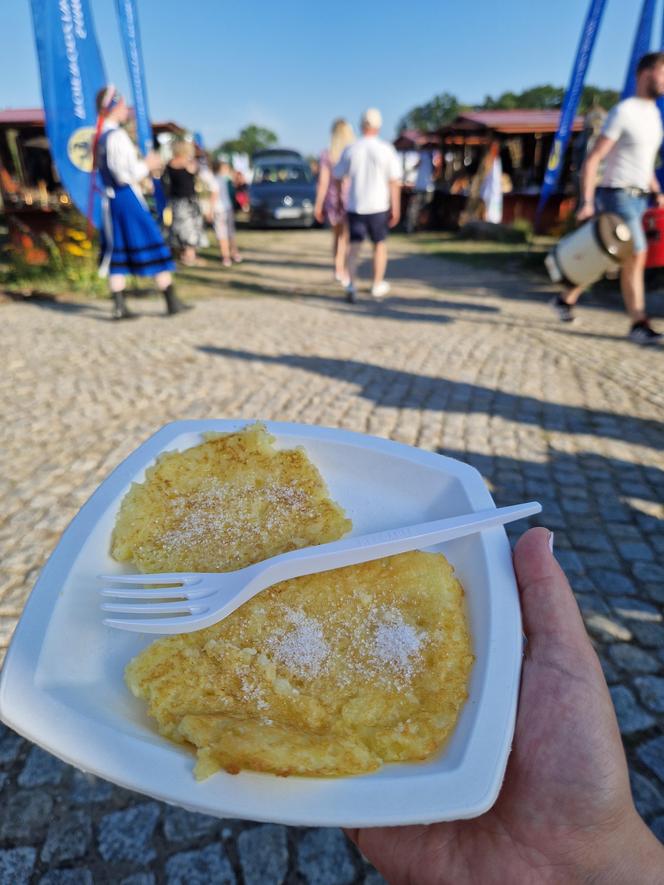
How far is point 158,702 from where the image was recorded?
99 centimetres

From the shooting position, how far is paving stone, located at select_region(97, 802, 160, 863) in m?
1.57

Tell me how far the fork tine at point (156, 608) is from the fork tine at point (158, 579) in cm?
4

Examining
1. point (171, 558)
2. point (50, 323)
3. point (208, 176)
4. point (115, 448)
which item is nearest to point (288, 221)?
point (208, 176)

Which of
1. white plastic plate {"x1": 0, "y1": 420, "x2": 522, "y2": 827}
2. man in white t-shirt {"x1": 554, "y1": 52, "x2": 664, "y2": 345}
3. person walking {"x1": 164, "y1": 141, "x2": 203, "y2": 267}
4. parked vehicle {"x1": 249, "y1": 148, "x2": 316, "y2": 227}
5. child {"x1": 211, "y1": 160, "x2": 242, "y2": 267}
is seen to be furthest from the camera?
parked vehicle {"x1": 249, "y1": 148, "x2": 316, "y2": 227}

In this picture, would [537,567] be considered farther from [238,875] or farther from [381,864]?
[238,875]

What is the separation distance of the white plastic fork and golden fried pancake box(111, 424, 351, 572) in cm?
10

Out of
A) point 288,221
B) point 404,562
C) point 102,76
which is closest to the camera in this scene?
point 404,562

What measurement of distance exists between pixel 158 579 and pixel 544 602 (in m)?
0.89

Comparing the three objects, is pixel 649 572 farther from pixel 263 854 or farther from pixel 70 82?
pixel 70 82

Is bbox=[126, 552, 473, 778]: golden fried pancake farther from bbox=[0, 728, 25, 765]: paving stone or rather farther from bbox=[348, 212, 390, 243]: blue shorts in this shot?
bbox=[348, 212, 390, 243]: blue shorts

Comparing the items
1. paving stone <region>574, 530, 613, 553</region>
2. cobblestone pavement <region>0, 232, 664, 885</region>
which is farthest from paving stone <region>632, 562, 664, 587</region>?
paving stone <region>574, 530, 613, 553</region>

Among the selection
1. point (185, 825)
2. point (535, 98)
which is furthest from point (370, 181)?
point (535, 98)

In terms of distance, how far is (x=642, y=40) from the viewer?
24.8 feet

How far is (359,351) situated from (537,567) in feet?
15.5
